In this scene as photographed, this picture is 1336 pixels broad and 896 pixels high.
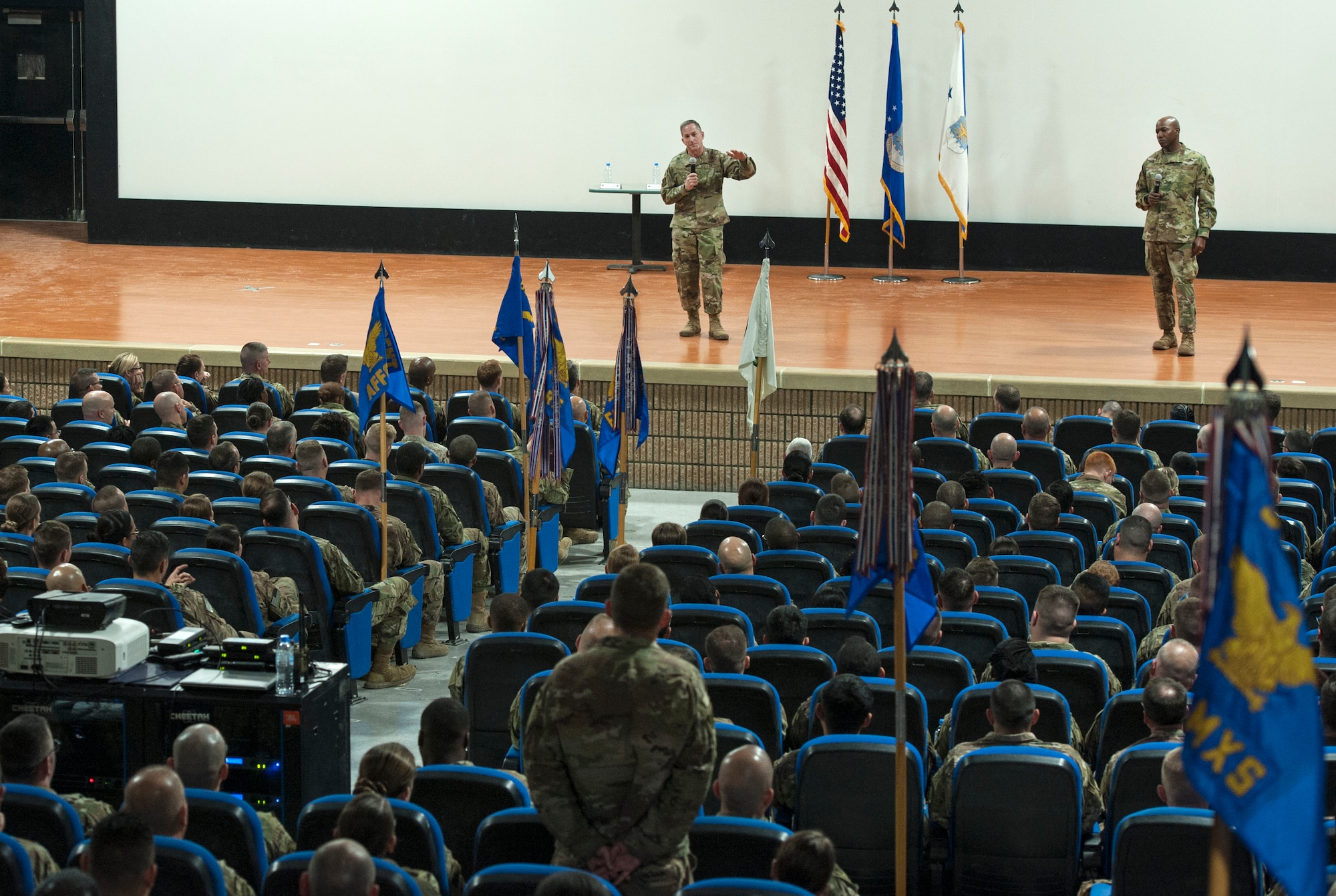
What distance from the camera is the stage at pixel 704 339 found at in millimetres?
12070

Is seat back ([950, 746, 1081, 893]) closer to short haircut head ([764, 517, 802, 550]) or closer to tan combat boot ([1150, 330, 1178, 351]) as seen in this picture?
short haircut head ([764, 517, 802, 550])

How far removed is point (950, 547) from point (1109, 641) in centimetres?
125

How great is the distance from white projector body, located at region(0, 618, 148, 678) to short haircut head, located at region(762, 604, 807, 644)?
241 centimetres

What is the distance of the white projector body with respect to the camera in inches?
206

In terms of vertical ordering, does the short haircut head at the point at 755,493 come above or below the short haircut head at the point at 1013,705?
above

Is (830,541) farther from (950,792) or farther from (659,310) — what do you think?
(659,310)

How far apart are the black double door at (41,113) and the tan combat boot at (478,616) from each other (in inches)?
570

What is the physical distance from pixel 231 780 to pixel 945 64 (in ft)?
46.7

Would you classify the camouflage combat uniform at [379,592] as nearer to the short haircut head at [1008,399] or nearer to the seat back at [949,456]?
the seat back at [949,456]

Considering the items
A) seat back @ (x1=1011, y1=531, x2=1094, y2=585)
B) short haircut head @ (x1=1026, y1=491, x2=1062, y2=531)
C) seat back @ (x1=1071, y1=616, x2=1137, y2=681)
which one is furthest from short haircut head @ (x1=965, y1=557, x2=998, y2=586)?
short haircut head @ (x1=1026, y1=491, x2=1062, y2=531)

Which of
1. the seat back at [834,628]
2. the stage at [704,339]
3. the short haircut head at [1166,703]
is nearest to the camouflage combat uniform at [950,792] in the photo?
the short haircut head at [1166,703]

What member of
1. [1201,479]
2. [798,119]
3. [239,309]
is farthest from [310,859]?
[798,119]

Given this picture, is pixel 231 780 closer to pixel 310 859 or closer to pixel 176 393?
pixel 310 859

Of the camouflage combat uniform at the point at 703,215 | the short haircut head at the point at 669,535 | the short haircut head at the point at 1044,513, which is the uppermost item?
the camouflage combat uniform at the point at 703,215
